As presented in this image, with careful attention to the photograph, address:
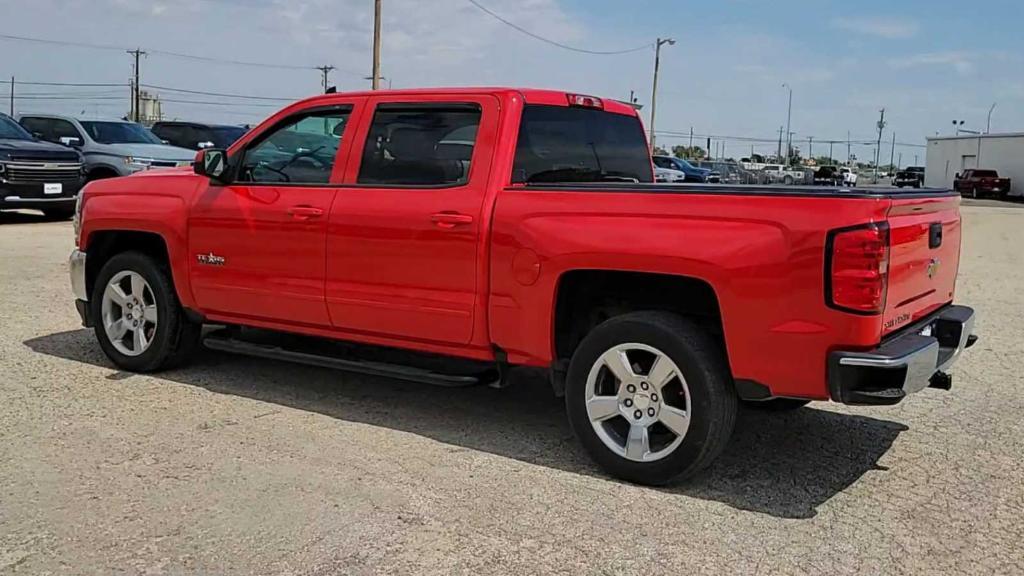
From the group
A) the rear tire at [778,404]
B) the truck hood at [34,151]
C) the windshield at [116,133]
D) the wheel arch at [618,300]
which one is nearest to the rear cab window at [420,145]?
the wheel arch at [618,300]

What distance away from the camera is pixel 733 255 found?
4.07 metres

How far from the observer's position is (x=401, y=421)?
541 cm

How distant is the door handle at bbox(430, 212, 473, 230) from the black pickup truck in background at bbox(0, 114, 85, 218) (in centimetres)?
1255

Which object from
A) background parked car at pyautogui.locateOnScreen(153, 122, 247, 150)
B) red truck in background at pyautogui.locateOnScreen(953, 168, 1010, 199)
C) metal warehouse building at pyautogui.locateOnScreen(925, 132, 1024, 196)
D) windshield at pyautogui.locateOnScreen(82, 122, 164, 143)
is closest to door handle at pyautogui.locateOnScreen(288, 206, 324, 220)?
windshield at pyautogui.locateOnScreen(82, 122, 164, 143)

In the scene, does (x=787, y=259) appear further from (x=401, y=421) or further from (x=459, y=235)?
(x=401, y=421)

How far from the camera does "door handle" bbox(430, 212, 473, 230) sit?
4.86m

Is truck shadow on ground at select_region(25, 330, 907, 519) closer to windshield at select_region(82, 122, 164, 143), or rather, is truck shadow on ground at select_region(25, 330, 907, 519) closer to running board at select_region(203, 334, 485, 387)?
running board at select_region(203, 334, 485, 387)

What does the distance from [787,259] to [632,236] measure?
0.72 meters

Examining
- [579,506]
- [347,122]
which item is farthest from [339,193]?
[579,506]

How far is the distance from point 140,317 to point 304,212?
1.67m

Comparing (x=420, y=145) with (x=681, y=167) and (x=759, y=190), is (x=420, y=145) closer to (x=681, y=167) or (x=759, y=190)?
(x=759, y=190)

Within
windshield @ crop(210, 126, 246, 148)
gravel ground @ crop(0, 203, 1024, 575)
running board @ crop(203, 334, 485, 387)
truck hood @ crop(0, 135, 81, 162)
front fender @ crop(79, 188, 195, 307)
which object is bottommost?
gravel ground @ crop(0, 203, 1024, 575)

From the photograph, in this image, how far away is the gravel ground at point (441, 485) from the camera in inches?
145

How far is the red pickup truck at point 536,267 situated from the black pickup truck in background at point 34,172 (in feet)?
34.8
